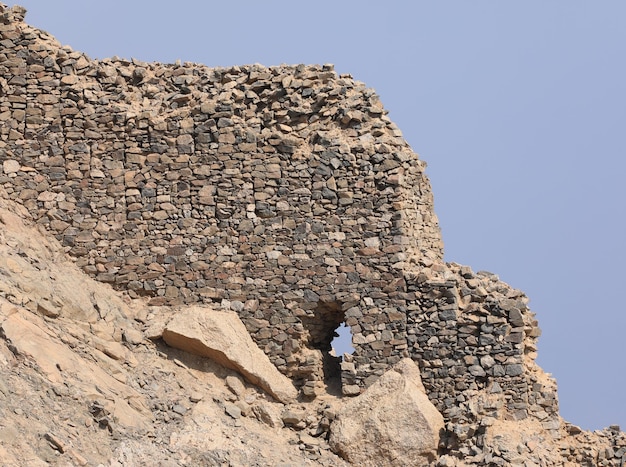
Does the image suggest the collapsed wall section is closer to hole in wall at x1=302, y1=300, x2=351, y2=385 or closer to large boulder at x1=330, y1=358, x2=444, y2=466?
hole in wall at x1=302, y1=300, x2=351, y2=385

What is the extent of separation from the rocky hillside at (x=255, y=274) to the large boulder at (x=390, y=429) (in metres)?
0.03

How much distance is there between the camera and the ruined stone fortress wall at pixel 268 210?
71.1 feet

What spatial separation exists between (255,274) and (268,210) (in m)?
1.08

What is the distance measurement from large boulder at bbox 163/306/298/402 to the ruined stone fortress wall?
33cm

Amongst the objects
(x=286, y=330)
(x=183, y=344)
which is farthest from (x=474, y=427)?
(x=183, y=344)

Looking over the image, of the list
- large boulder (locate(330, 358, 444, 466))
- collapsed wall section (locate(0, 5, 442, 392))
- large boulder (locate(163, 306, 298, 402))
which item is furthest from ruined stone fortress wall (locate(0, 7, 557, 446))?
large boulder (locate(330, 358, 444, 466))

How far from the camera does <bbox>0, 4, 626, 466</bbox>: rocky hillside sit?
68.5ft

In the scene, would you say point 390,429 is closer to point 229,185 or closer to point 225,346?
point 225,346

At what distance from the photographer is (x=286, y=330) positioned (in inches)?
870

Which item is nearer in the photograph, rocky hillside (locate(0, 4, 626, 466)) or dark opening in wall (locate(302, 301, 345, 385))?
rocky hillside (locate(0, 4, 626, 466))

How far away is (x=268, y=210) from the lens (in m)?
22.3

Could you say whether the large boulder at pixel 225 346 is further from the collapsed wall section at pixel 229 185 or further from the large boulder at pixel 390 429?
the large boulder at pixel 390 429

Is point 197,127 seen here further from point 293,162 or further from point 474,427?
point 474,427

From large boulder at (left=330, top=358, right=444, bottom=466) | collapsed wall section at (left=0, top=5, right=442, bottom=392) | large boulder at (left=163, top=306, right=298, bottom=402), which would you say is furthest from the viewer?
collapsed wall section at (left=0, top=5, right=442, bottom=392)
